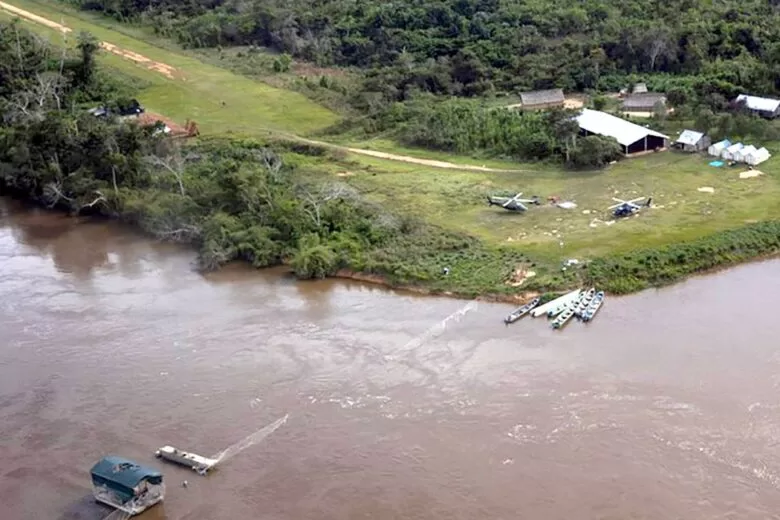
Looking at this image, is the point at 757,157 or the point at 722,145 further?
the point at 722,145

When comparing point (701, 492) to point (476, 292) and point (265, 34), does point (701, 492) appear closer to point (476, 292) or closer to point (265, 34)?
point (476, 292)

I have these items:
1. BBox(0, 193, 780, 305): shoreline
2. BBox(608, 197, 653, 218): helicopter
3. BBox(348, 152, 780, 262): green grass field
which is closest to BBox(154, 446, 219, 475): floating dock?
BBox(0, 193, 780, 305): shoreline

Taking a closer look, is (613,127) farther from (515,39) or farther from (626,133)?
(515,39)

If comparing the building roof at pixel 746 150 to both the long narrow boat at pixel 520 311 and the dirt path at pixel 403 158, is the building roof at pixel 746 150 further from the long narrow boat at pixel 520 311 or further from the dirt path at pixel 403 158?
the long narrow boat at pixel 520 311

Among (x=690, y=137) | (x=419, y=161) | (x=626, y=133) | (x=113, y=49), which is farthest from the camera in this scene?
(x=113, y=49)

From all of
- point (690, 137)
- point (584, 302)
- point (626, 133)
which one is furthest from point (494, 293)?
point (690, 137)

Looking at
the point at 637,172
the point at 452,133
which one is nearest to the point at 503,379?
the point at 637,172
